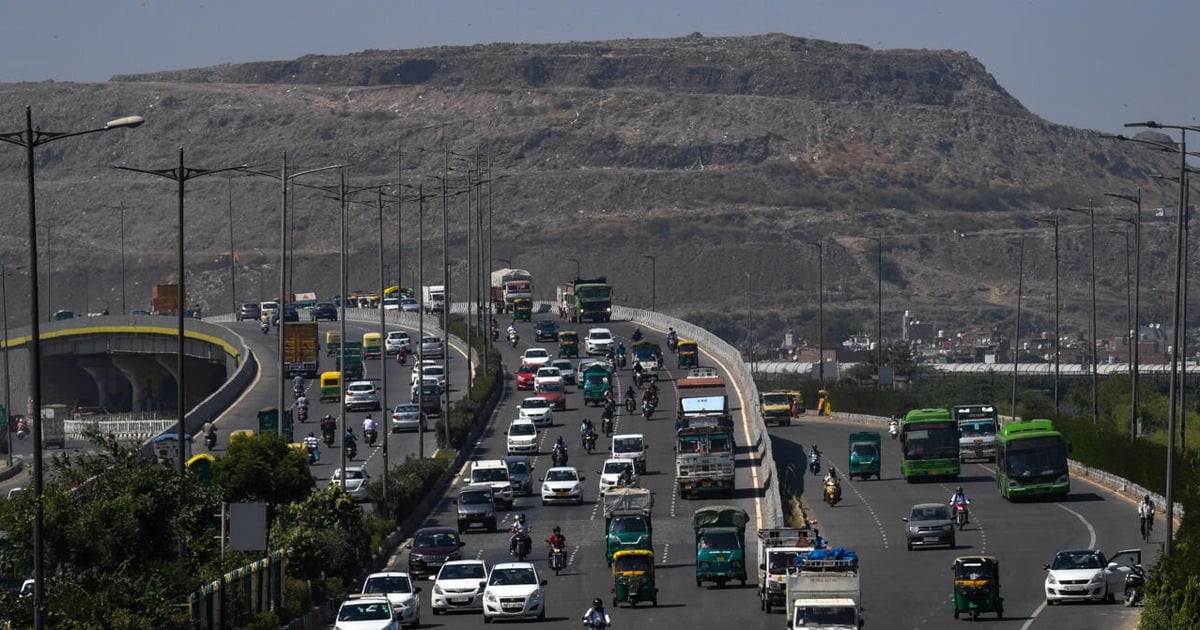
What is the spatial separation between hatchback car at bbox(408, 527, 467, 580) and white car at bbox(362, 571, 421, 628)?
857 centimetres

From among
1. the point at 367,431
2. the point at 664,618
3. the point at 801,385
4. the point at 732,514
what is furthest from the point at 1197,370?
the point at 664,618

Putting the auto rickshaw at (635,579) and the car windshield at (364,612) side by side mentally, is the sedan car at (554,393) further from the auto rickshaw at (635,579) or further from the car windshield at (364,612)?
the car windshield at (364,612)

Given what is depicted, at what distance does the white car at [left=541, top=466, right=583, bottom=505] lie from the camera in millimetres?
70250

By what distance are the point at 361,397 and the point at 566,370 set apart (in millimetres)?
13285

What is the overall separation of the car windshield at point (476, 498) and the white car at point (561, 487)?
5.61m

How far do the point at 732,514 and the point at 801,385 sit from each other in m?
77.6

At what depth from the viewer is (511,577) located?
1811 inches

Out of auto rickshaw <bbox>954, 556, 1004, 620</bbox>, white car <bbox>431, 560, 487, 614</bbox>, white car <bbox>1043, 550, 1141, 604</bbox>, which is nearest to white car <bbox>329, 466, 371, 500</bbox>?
white car <bbox>431, 560, 487, 614</bbox>

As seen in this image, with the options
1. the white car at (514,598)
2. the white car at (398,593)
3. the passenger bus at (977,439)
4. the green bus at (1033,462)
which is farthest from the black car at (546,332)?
the white car at (514,598)

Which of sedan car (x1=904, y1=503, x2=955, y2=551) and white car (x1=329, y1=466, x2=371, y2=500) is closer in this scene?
sedan car (x1=904, y1=503, x2=955, y2=551)

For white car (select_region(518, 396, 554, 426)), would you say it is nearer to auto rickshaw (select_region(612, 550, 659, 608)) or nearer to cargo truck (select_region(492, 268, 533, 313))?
auto rickshaw (select_region(612, 550, 659, 608))

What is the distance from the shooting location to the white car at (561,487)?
230 ft

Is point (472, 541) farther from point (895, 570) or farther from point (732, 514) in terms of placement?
point (895, 570)

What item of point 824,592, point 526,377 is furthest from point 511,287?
point 824,592
